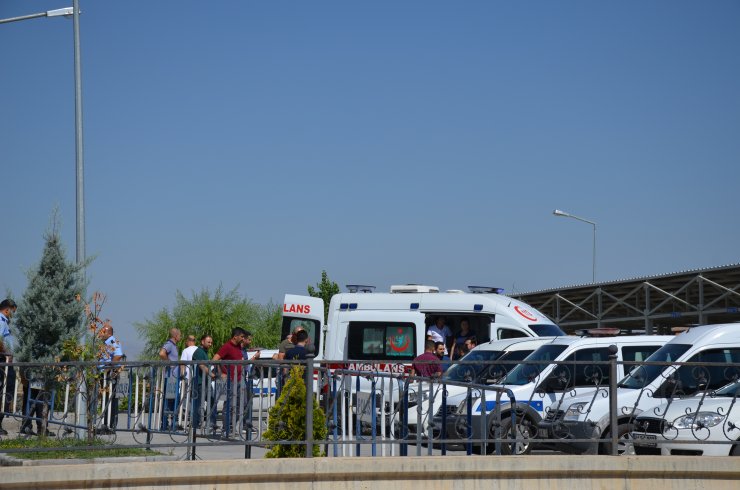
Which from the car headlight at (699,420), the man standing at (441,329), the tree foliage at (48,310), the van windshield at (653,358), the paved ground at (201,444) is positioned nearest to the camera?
the paved ground at (201,444)

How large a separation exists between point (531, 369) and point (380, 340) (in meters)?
6.58

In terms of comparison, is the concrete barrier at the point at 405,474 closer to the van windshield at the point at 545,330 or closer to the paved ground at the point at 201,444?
Answer: the paved ground at the point at 201,444

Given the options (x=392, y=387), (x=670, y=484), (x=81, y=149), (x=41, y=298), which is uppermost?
(x=81, y=149)

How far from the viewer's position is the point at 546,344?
675 inches

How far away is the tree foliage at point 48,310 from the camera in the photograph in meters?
14.5

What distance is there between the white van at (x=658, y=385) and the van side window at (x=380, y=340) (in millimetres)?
7575

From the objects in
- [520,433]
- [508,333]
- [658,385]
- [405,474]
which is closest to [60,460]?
[405,474]

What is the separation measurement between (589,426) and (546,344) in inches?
212

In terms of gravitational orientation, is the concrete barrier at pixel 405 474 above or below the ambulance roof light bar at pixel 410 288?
below

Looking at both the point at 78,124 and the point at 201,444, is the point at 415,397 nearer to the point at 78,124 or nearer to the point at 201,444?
the point at 201,444

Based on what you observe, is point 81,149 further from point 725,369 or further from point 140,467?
point 725,369

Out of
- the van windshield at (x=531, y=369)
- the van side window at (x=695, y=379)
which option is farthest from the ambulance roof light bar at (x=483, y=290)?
the van side window at (x=695, y=379)

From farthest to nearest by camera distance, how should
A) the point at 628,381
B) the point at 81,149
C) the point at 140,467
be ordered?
the point at 81,149
the point at 628,381
the point at 140,467

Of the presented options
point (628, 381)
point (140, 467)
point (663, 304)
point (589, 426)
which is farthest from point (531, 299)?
point (140, 467)
